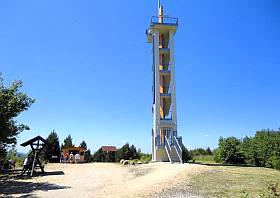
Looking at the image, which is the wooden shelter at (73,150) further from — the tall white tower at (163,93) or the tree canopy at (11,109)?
the tree canopy at (11,109)

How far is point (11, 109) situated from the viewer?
1733 centimetres

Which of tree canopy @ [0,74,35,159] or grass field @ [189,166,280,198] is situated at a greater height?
tree canopy @ [0,74,35,159]

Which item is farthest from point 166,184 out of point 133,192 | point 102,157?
point 102,157

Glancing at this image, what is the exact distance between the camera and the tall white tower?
28172 millimetres

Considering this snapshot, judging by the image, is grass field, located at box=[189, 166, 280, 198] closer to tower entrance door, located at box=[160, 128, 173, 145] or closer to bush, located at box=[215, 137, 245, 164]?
tower entrance door, located at box=[160, 128, 173, 145]

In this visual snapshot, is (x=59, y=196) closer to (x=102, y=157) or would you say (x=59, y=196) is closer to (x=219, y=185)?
(x=219, y=185)

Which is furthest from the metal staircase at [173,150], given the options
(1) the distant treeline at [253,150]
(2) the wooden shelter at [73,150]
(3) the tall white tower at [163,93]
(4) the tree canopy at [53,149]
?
(4) the tree canopy at [53,149]

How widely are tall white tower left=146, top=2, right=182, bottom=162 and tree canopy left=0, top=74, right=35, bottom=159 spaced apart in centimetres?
1327

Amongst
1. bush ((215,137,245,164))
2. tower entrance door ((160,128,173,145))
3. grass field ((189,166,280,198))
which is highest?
tower entrance door ((160,128,173,145))

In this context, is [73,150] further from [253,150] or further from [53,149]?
[253,150]

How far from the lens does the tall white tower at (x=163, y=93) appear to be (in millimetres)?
28172

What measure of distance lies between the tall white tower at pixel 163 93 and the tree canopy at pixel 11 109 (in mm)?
13272

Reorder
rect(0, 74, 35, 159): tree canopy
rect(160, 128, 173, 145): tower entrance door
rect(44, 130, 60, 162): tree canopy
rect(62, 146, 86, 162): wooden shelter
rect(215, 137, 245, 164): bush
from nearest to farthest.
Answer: rect(0, 74, 35, 159): tree canopy
rect(215, 137, 245, 164): bush
rect(160, 128, 173, 145): tower entrance door
rect(62, 146, 86, 162): wooden shelter
rect(44, 130, 60, 162): tree canopy

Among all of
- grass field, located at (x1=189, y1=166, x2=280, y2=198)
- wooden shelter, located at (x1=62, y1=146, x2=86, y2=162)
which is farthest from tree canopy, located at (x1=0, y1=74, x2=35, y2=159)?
wooden shelter, located at (x1=62, y1=146, x2=86, y2=162)
